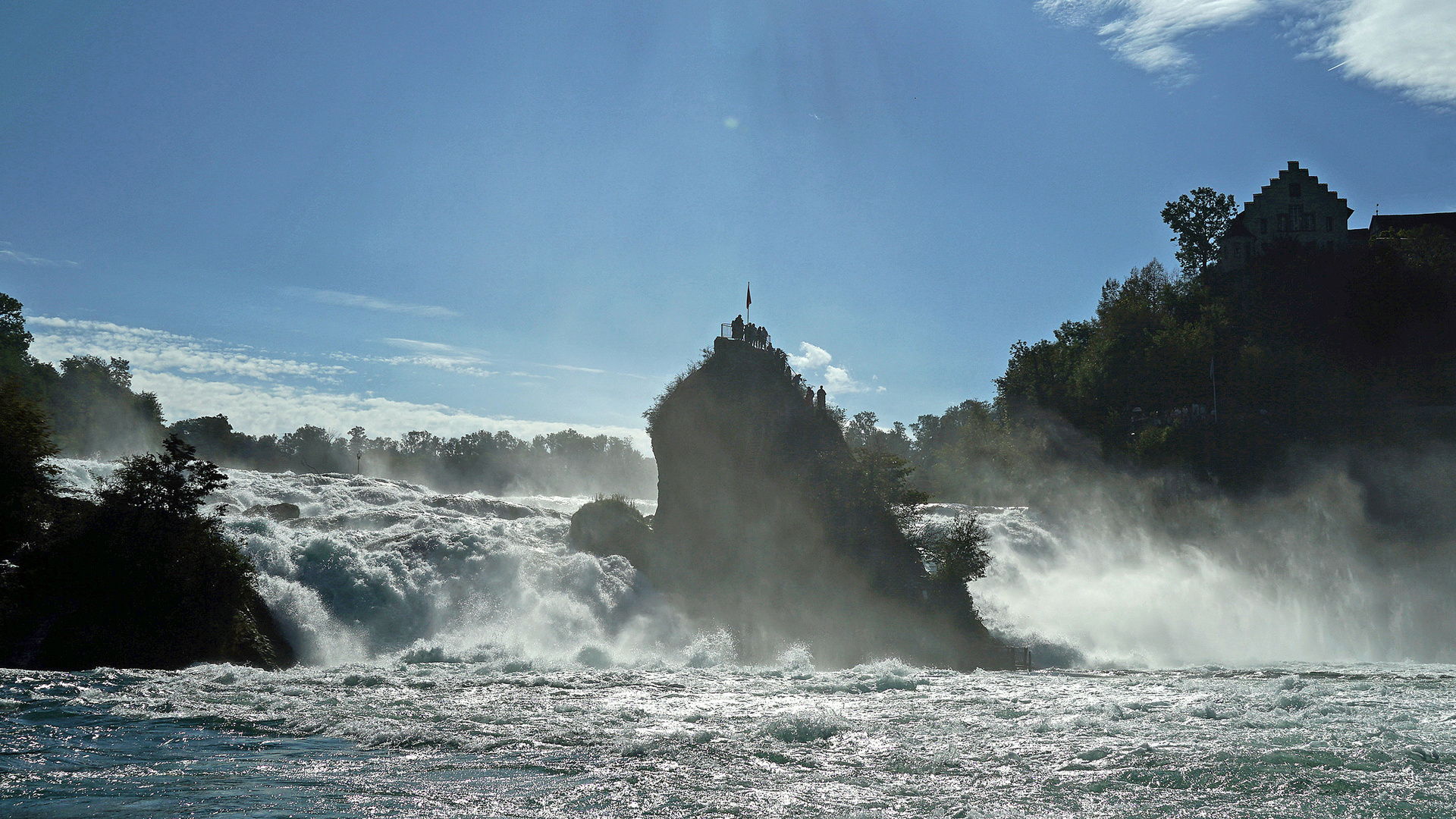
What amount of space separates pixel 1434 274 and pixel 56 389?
400ft

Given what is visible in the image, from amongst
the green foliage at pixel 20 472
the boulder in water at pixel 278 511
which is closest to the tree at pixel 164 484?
the green foliage at pixel 20 472

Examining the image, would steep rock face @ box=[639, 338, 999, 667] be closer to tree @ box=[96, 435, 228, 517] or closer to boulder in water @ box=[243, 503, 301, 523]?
tree @ box=[96, 435, 228, 517]

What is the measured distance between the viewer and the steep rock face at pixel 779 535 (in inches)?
1394

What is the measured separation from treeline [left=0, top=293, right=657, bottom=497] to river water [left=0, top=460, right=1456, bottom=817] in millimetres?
48681

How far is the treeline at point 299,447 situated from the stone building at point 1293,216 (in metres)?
88.2

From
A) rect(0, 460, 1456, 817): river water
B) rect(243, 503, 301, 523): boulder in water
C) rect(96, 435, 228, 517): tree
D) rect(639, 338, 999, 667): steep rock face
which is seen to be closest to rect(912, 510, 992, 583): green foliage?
rect(639, 338, 999, 667): steep rock face

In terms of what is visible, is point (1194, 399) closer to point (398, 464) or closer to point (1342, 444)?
point (1342, 444)

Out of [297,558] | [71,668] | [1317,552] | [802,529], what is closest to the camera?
[71,668]

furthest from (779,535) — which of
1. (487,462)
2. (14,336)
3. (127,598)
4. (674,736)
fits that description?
(487,462)

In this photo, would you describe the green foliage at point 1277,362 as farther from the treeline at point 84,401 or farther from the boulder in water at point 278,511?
the treeline at point 84,401

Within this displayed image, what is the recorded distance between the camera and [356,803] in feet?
35.8

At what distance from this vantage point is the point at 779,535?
3912cm

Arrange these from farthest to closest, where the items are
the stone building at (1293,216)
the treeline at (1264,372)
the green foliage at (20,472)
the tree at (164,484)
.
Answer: the stone building at (1293,216) → the treeline at (1264,372) → the tree at (164,484) → the green foliage at (20,472)

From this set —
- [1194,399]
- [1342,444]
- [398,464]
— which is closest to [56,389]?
[398,464]
